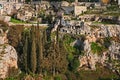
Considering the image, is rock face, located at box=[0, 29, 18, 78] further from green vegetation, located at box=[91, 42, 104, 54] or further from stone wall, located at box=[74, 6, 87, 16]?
stone wall, located at box=[74, 6, 87, 16]

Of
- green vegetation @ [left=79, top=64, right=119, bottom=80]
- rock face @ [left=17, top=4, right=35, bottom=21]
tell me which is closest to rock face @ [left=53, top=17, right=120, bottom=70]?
green vegetation @ [left=79, top=64, right=119, bottom=80]

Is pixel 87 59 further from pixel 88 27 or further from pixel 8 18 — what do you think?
pixel 8 18

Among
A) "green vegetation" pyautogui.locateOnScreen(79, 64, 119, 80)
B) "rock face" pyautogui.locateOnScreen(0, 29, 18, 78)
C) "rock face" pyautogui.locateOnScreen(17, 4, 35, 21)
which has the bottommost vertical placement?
"green vegetation" pyautogui.locateOnScreen(79, 64, 119, 80)

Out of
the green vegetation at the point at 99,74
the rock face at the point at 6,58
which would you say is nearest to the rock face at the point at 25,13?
the rock face at the point at 6,58

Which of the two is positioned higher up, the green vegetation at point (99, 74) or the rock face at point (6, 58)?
the rock face at point (6, 58)

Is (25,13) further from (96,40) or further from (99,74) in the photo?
(99,74)

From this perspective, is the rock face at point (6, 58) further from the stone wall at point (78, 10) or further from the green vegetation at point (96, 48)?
the stone wall at point (78, 10)

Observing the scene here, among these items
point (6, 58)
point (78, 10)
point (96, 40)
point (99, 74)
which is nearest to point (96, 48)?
point (96, 40)

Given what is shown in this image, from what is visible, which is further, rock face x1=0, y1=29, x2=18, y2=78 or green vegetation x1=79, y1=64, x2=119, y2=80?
green vegetation x1=79, y1=64, x2=119, y2=80

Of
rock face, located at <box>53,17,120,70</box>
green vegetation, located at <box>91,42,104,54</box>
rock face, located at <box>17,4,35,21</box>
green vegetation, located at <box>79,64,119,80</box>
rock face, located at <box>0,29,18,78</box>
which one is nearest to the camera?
rock face, located at <box>0,29,18,78</box>

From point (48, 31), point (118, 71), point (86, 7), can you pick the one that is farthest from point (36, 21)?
point (118, 71)

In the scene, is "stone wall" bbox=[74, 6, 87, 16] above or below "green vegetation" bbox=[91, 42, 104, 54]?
above
